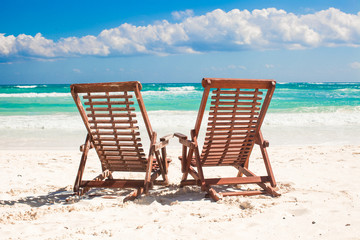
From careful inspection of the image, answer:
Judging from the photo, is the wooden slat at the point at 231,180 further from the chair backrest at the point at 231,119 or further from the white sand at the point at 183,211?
the chair backrest at the point at 231,119

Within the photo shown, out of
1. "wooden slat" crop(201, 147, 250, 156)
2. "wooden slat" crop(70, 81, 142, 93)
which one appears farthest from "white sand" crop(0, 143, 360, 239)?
"wooden slat" crop(70, 81, 142, 93)

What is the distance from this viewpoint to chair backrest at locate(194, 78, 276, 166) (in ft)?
13.1

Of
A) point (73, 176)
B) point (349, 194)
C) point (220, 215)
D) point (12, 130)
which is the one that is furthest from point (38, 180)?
point (12, 130)

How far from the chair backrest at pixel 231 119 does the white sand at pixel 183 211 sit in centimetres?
62

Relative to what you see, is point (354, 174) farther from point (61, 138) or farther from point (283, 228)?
point (61, 138)

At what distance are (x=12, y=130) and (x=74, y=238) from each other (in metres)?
9.59

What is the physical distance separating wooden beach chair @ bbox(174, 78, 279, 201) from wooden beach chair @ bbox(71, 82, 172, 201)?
0.50 m

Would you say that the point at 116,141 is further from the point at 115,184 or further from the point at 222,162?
the point at 222,162

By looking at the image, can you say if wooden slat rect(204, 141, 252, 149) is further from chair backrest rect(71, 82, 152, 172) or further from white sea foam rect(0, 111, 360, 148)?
white sea foam rect(0, 111, 360, 148)

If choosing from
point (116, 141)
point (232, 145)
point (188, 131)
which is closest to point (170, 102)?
point (188, 131)

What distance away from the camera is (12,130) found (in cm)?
1134

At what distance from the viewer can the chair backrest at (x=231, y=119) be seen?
13.1 ft

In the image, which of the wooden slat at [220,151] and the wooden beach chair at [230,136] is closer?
the wooden beach chair at [230,136]

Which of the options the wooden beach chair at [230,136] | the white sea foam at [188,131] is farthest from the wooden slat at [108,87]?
the white sea foam at [188,131]
